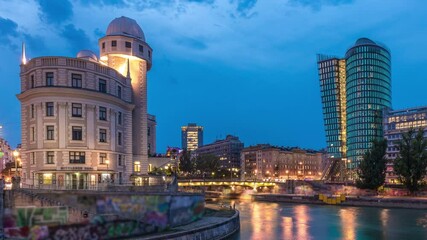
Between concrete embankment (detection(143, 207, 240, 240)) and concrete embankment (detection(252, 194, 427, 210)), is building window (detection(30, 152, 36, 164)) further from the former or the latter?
concrete embankment (detection(252, 194, 427, 210))

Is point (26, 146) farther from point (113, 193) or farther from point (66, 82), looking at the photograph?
point (113, 193)

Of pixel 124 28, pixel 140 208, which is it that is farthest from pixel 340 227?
pixel 124 28

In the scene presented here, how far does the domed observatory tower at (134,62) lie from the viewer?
3290 inches

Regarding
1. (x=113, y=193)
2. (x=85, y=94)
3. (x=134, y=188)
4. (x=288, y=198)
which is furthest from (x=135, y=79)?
(x=288, y=198)

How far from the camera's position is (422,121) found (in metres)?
189

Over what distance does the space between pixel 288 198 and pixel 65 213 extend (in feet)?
348

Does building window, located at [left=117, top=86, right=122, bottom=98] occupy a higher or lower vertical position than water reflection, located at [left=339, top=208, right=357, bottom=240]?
higher

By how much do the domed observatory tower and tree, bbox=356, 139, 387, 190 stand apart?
7266cm

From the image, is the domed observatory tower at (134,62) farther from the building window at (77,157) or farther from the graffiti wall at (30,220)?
the graffiti wall at (30,220)

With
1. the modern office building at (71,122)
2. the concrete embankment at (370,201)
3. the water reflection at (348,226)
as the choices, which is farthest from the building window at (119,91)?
the concrete embankment at (370,201)

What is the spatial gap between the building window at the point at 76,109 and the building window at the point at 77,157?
6.23 metres

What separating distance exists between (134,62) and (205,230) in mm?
48604

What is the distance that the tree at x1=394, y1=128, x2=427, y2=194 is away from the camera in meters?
110

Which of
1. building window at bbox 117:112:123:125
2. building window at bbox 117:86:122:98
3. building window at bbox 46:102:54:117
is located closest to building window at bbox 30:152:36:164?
building window at bbox 46:102:54:117
